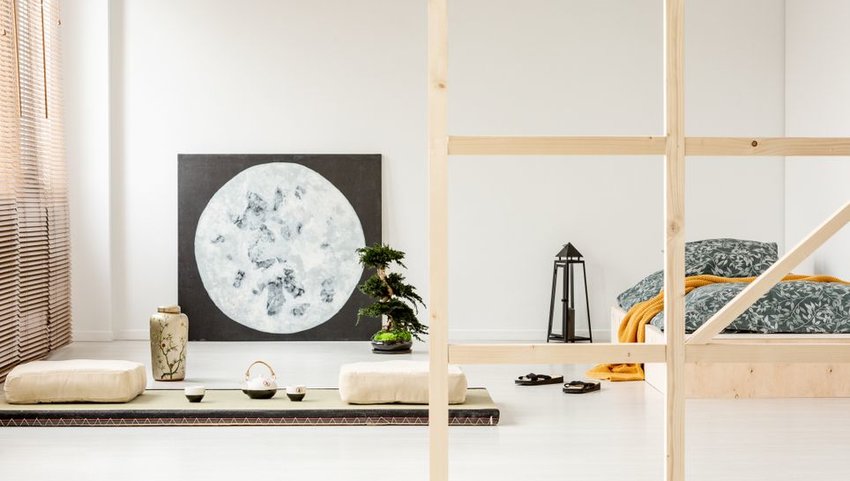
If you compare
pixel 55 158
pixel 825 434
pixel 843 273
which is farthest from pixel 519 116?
pixel 825 434

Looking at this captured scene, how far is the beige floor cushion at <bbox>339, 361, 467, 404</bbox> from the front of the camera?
476cm

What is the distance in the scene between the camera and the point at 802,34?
7.69 metres

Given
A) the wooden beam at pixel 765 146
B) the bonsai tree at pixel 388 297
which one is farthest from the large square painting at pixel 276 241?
the wooden beam at pixel 765 146

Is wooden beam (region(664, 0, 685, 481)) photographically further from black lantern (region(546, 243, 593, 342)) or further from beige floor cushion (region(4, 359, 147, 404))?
black lantern (region(546, 243, 593, 342))

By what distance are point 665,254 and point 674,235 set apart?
6cm

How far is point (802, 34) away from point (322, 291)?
407cm

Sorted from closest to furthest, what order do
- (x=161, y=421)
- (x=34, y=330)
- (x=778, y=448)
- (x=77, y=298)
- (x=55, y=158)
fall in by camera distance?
(x=778, y=448), (x=161, y=421), (x=34, y=330), (x=55, y=158), (x=77, y=298)

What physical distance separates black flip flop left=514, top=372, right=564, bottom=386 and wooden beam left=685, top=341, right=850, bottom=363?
9.52ft

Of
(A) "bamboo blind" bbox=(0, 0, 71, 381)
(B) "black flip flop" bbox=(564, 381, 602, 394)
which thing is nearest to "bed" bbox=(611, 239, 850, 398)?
(B) "black flip flop" bbox=(564, 381, 602, 394)

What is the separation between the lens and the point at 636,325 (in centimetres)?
606

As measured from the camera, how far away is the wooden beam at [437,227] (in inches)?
107

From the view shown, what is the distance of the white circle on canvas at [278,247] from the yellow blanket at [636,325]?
231 centimetres

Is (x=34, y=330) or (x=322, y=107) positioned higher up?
(x=322, y=107)

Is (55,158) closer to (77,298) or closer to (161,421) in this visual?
(77,298)
